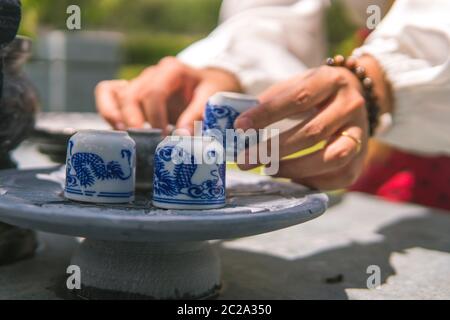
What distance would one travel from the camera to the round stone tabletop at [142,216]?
2.33ft

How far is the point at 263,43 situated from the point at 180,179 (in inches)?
37.1

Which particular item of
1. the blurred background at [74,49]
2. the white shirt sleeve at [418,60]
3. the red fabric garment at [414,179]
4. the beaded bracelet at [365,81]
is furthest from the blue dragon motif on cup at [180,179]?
the blurred background at [74,49]

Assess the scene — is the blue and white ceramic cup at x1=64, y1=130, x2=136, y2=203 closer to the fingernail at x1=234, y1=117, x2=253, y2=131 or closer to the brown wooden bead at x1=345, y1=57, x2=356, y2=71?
the fingernail at x1=234, y1=117, x2=253, y2=131

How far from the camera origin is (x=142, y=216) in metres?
0.72

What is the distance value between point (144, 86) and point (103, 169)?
1.59 feet

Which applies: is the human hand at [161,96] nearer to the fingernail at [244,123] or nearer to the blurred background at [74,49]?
the fingernail at [244,123]

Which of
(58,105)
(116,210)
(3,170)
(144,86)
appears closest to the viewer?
(116,210)

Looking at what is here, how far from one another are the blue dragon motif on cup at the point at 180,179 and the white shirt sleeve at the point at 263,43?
702mm

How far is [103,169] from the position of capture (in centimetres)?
87

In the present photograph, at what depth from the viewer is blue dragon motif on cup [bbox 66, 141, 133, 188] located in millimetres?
866

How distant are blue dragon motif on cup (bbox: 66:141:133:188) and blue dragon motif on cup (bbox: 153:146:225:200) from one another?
59 mm

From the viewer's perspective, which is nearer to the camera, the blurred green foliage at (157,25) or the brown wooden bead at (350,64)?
the brown wooden bead at (350,64)

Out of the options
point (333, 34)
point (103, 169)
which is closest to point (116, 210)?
point (103, 169)

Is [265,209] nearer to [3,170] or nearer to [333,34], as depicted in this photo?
[3,170]
